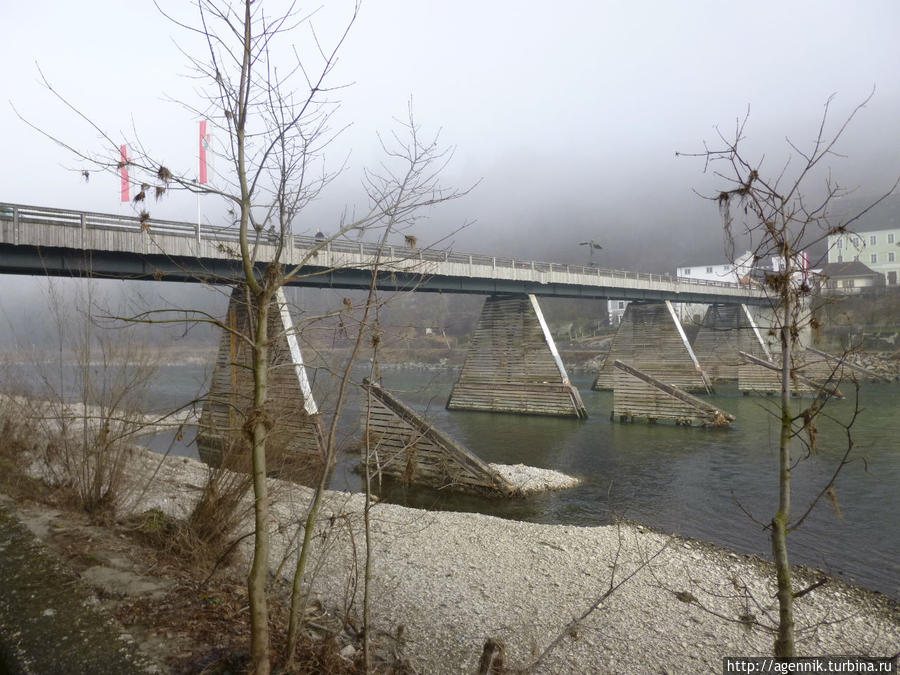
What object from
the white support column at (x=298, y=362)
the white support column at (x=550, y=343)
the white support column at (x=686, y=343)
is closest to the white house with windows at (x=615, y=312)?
the white support column at (x=686, y=343)

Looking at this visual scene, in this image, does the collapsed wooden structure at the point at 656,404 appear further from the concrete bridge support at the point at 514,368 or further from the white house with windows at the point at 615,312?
the white house with windows at the point at 615,312

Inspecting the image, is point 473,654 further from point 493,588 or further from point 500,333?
point 500,333

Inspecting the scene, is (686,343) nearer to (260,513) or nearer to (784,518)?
(784,518)

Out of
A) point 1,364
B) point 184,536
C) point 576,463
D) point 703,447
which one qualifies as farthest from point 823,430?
point 1,364

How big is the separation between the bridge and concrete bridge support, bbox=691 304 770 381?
1.88 meters

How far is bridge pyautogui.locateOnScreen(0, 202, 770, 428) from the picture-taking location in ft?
42.6

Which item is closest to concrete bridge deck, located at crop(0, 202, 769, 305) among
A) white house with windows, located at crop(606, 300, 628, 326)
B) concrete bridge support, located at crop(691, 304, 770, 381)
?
concrete bridge support, located at crop(691, 304, 770, 381)

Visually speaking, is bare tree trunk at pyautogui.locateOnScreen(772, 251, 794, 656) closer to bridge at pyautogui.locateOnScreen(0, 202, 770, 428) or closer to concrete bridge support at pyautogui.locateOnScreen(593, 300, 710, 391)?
bridge at pyautogui.locateOnScreen(0, 202, 770, 428)

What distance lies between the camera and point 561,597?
785 cm

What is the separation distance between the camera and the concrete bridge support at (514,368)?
3456 centimetres

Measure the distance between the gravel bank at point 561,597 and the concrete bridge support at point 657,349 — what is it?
36505 mm

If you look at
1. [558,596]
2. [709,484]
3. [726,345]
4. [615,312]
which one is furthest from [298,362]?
[615,312]

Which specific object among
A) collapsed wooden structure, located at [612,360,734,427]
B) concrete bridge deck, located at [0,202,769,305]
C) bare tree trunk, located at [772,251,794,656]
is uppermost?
concrete bridge deck, located at [0,202,769,305]

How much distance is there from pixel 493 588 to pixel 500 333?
30658mm
